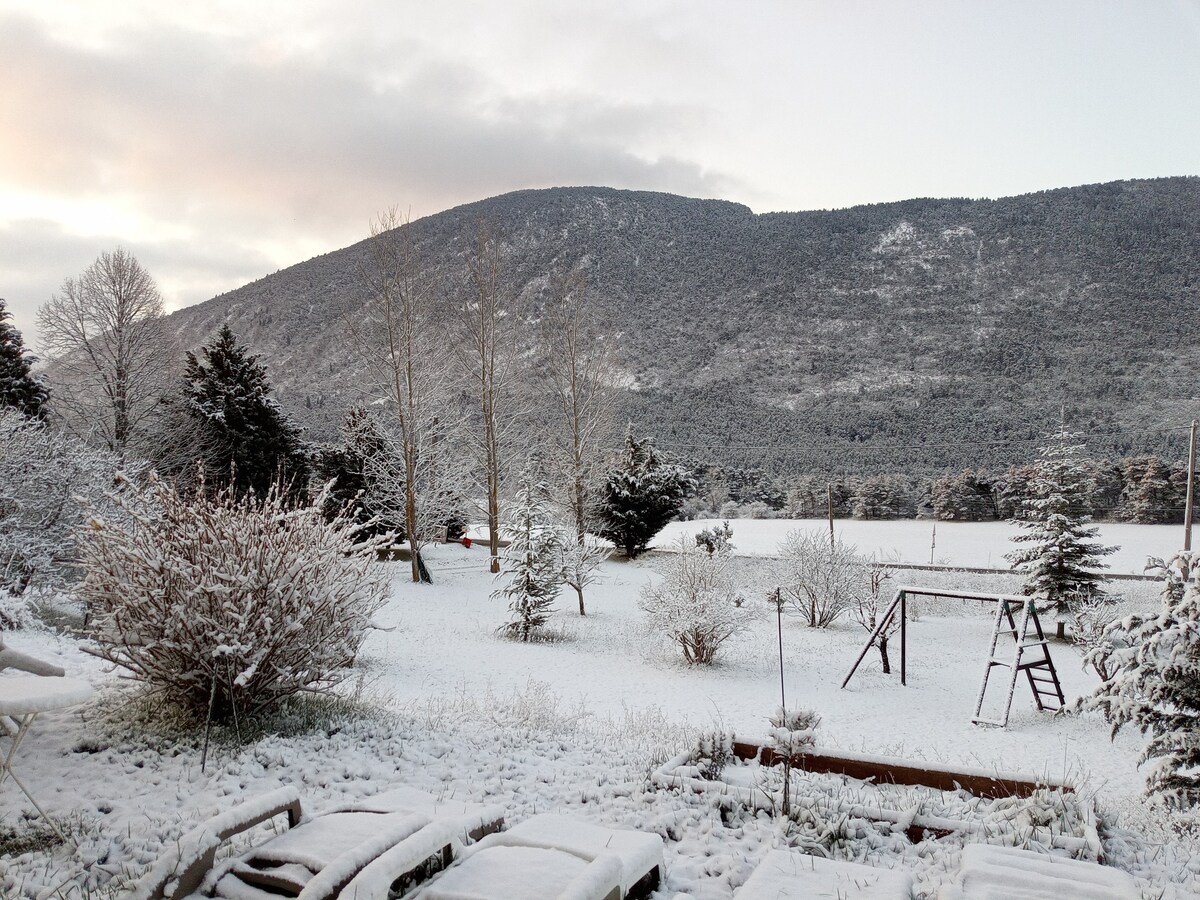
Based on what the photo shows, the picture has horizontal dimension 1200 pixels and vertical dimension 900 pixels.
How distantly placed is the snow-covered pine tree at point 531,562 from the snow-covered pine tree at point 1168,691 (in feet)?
36.9

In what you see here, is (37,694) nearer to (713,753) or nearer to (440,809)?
(440,809)

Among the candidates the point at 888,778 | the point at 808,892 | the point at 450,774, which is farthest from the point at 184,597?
the point at 888,778

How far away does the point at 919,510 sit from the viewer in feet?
130

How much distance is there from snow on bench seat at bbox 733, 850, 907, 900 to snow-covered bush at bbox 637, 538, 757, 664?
9.76m

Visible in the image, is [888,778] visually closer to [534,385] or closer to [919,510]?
[534,385]

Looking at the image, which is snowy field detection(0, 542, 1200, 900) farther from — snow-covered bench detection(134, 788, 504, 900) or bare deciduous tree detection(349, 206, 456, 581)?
bare deciduous tree detection(349, 206, 456, 581)

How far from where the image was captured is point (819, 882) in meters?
2.76

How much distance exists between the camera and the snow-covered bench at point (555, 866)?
2.41 m

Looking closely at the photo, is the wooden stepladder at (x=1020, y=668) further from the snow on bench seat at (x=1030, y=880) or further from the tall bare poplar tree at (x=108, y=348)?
the tall bare poplar tree at (x=108, y=348)

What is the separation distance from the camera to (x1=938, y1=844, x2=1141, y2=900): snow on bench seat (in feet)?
8.19

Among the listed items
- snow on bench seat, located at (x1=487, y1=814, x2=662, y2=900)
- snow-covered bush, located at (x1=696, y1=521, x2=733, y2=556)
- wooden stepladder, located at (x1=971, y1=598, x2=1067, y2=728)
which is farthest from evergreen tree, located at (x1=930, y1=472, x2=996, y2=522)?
snow on bench seat, located at (x1=487, y1=814, x2=662, y2=900)

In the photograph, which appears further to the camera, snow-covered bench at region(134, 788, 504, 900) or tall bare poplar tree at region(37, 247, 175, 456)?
tall bare poplar tree at region(37, 247, 175, 456)

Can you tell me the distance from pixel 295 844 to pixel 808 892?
1884 millimetres

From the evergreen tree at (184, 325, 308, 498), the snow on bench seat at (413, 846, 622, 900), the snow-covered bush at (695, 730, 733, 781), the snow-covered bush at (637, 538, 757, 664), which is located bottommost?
the snow-covered bush at (637, 538, 757, 664)
